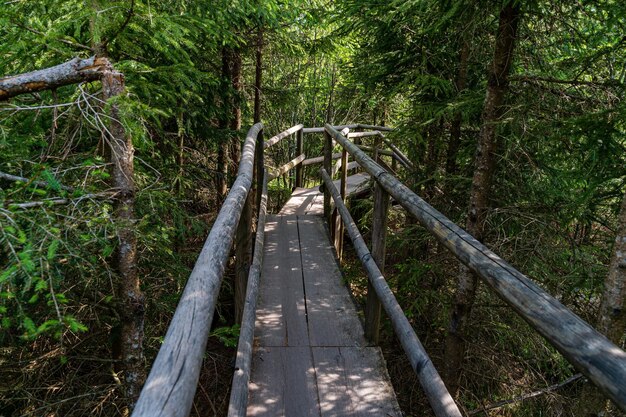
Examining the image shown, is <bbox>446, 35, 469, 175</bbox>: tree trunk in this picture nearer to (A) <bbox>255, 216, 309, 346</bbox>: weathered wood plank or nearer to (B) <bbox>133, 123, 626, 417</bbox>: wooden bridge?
(B) <bbox>133, 123, 626, 417</bbox>: wooden bridge

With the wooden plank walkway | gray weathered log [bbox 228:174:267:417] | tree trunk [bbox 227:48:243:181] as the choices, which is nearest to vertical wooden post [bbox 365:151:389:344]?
gray weathered log [bbox 228:174:267:417]

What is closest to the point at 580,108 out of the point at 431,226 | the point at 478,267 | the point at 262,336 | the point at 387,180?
the point at 387,180

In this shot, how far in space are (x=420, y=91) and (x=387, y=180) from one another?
3.26 metres

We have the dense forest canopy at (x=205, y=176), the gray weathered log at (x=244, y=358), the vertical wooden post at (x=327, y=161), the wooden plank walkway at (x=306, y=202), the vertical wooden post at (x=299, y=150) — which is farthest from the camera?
the vertical wooden post at (x=299, y=150)

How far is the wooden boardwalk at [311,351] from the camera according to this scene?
7.61 ft

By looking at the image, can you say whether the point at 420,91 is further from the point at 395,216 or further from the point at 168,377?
the point at 168,377

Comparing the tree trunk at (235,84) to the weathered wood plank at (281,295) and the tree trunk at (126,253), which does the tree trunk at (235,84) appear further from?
the tree trunk at (126,253)

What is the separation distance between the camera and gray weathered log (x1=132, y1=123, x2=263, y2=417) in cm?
78

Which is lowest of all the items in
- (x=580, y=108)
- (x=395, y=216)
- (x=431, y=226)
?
(x=395, y=216)

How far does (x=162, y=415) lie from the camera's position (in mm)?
757

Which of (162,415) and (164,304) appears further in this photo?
(164,304)

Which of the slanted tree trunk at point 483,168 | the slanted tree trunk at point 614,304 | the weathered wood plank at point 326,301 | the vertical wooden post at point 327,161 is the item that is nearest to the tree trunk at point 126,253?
the weathered wood plank at point 326,301

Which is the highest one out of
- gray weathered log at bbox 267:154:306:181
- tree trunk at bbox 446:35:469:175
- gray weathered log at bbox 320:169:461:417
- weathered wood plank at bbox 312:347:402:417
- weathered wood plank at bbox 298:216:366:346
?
tree trunk at bbox 446:35:469:175

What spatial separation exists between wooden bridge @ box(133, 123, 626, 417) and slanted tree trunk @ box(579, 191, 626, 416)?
4.45 ft
